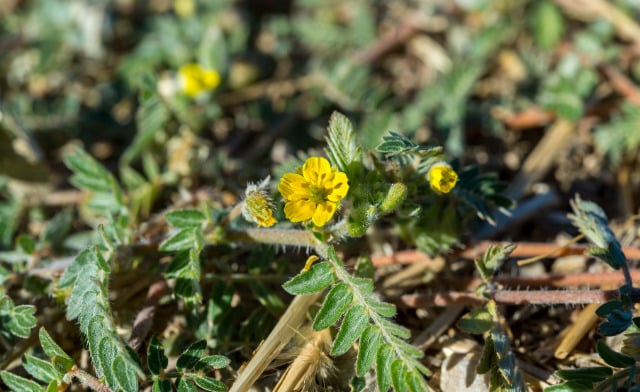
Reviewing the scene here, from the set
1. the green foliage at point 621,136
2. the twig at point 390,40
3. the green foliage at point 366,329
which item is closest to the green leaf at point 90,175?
the green foliage at point 366,329

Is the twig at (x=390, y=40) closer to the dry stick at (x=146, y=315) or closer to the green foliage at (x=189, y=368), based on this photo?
the dry stick at (x=146, y=315)

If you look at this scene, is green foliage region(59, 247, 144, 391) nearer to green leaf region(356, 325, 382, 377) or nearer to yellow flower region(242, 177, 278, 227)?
yellow flower region(242, 177, 278, 227)

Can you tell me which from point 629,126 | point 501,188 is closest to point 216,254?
point 501,188

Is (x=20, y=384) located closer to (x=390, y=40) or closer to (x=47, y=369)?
(x=47, y=369)

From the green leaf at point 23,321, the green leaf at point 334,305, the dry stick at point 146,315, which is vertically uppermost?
the green leaf at point 23,321

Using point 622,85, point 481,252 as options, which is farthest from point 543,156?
point 481,252

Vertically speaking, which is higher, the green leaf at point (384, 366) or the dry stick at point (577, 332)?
the green leaf at point (384, 366)

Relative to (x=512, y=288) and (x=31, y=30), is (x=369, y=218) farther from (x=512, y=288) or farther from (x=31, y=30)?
(x=31, y=30)
